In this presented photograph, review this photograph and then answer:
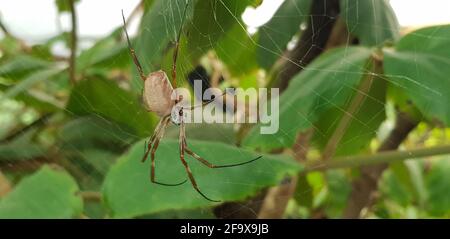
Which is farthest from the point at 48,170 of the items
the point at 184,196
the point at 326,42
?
the point at 326,42

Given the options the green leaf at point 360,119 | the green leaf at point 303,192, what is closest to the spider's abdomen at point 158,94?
the green leaf at point 360,119

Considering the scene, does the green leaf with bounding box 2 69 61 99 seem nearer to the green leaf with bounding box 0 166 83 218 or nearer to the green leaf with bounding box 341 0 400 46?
the green leaf with bounding box 0 166 83 218

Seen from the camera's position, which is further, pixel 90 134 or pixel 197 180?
pixel 90 134

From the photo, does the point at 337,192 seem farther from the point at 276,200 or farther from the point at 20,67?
the point at 20,67

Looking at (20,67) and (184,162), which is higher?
(20,67)

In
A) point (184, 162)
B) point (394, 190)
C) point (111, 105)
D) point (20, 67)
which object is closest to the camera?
point (184, 162)

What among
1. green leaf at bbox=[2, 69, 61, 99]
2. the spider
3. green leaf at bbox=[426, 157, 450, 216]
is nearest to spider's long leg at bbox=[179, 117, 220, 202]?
the spider

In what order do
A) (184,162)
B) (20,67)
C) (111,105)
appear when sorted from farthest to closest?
1. (20,67)
2. (111,105)
3. (184,162)

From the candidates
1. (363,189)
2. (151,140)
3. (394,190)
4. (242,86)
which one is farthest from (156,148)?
(394,190)
